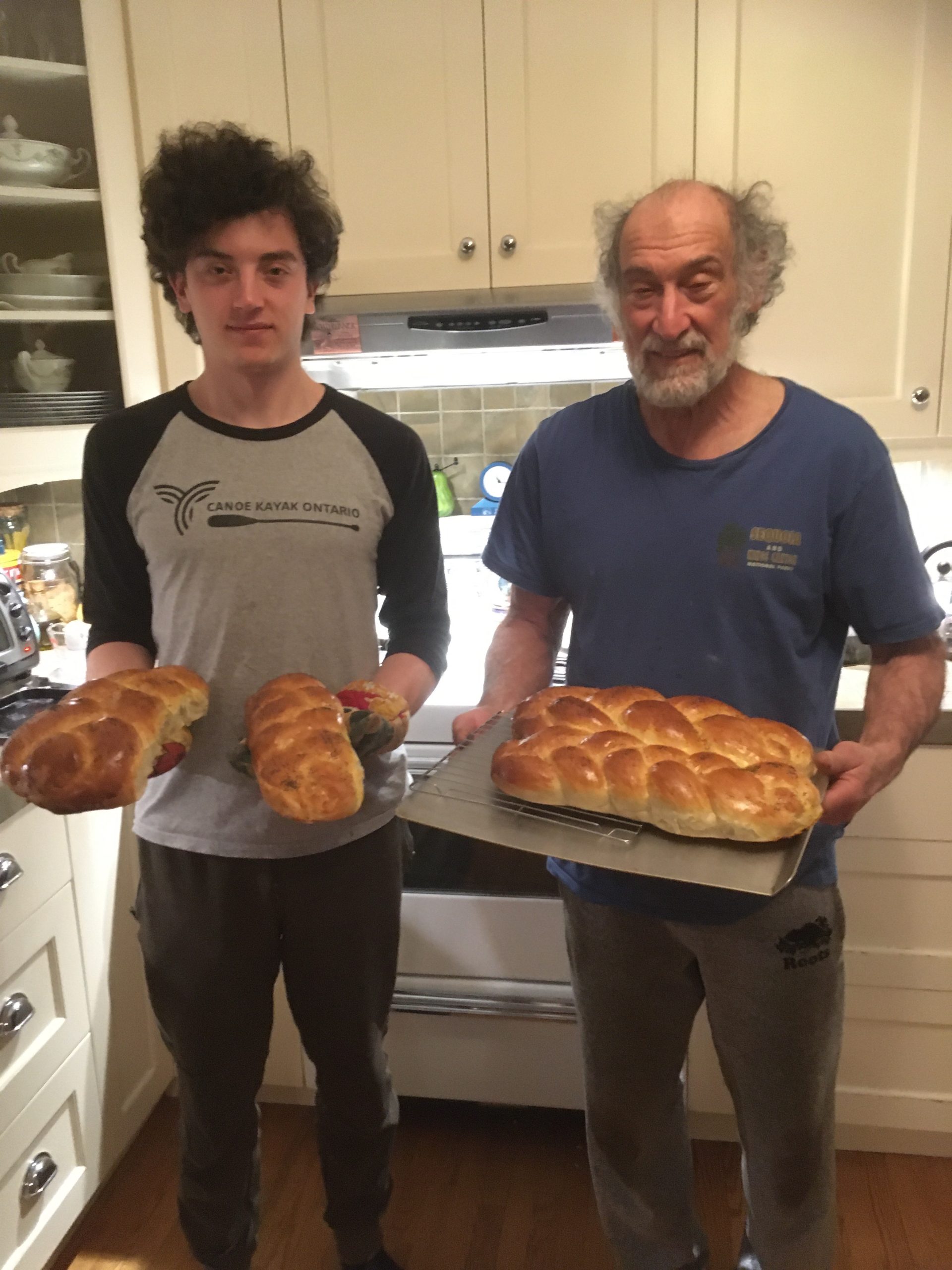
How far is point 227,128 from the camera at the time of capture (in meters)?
1.15

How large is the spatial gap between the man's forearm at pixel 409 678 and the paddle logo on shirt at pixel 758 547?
0.40 m

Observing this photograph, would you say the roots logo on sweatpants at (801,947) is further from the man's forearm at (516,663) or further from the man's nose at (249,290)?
the man's nose at (249,290)

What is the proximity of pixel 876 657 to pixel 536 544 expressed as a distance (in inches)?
17.5

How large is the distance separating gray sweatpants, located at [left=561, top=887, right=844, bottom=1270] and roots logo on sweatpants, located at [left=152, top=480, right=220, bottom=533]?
68 cm

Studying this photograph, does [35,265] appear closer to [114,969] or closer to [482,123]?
[482,123]

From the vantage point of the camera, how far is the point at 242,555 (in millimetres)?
1114

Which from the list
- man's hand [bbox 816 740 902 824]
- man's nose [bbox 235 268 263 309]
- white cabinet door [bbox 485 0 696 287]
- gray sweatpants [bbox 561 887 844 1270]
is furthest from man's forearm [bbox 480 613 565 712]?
white cabinet door [bbox 485 0 696 287]

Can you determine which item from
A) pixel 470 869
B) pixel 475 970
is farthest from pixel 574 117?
pixel 475 970

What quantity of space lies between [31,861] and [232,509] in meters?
0.70

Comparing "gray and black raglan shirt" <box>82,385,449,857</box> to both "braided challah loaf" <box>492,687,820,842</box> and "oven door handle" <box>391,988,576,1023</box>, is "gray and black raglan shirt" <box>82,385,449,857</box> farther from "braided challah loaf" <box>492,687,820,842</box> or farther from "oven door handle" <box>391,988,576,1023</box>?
"oven door handle" <box>391,988,576,1023</box>

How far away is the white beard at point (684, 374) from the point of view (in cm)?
107

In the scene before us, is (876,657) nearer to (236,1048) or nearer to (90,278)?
(236,1048)

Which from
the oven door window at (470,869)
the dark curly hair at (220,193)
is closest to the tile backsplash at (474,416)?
the oven door window at (470,869)

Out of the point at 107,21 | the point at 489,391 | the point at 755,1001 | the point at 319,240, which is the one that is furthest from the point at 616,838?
the point at 107,21
